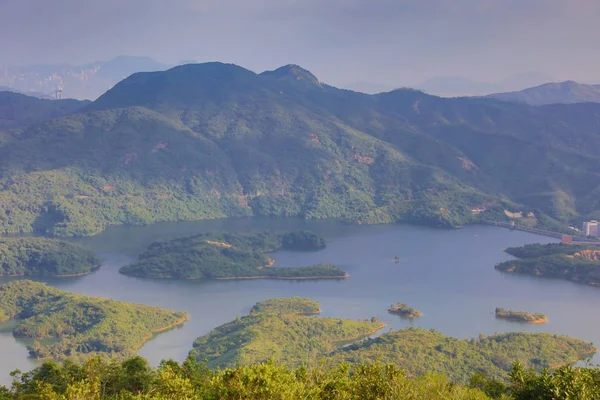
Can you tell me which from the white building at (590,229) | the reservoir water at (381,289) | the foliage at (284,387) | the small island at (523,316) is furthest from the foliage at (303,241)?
the foliage at (284,387)

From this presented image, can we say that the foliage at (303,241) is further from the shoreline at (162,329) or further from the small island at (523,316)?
the shoreline at (162,329)

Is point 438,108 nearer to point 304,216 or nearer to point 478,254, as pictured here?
point 304,216

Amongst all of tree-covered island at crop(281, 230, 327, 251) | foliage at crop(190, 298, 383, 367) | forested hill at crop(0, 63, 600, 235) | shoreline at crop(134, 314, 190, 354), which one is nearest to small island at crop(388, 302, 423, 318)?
foliage at crop(190, 298, 383, 367)

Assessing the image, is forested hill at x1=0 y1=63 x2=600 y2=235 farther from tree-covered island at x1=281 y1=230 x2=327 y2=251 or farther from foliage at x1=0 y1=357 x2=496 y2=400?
foliage at x1=0 y1=357 x2=496 y2=400

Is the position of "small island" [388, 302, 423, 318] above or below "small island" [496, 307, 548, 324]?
above

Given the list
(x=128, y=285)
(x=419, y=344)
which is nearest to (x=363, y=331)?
(x=419, y=344)
